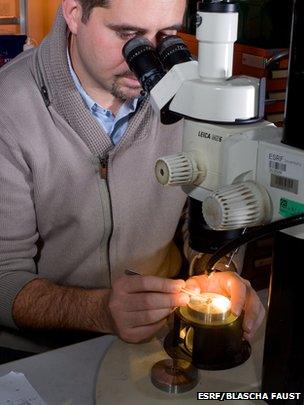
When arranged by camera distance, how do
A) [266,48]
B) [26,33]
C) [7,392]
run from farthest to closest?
[26,33] → [266,48] → [7,392]

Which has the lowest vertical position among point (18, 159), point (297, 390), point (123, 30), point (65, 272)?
point (65, 272)

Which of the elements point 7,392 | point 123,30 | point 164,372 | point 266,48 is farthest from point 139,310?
point 266,48

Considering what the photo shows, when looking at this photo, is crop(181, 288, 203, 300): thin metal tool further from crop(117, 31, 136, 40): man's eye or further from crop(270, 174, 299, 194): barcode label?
crop(117, 31, 136, 40): man's eye

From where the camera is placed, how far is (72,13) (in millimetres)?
1623

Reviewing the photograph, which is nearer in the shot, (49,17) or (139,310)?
(139,310)

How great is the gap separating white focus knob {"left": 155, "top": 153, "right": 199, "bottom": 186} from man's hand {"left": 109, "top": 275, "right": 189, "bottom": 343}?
280 mm

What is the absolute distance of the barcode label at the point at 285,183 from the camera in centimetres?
87

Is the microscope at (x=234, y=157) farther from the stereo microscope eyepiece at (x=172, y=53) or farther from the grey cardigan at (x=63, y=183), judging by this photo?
the grey cardigan at (x=63, y=183)

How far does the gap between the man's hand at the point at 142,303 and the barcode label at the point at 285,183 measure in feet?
1.12

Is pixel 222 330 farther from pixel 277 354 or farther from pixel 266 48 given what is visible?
pixel 266 48

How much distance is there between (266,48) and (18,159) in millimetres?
1220

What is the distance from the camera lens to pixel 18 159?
5.10ft

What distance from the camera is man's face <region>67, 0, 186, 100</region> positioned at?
1.47m

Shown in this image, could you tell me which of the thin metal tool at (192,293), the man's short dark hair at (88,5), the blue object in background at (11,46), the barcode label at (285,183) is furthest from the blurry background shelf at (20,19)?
the barcode label at (285,183)
